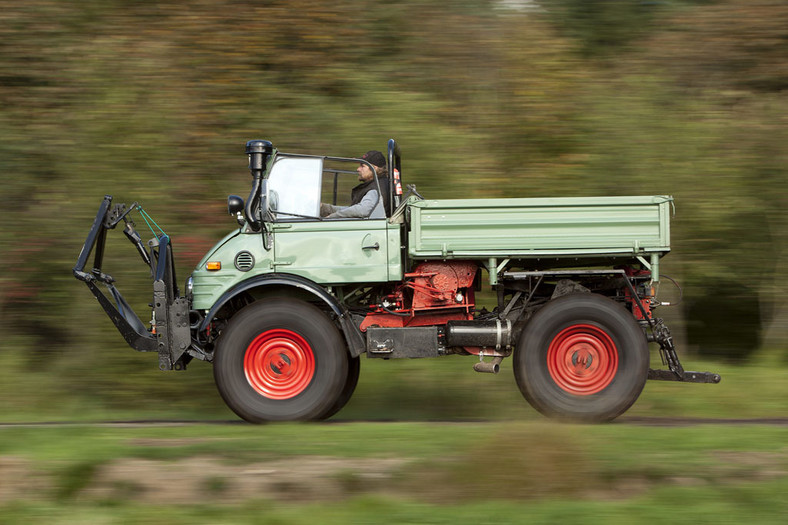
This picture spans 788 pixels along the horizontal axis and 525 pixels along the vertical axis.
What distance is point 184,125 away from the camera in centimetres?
1351

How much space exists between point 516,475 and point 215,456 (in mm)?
2221

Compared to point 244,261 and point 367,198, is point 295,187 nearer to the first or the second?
point 367,198

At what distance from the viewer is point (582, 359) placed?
8430 mm

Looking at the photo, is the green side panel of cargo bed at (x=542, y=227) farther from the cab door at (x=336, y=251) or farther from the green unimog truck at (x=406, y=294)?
the cab door at (x=336, y=251)

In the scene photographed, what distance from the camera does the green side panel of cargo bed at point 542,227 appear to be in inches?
321

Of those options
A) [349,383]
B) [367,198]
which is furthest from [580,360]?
[367,198]

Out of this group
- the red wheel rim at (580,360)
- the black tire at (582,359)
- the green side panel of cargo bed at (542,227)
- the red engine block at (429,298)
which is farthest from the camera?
the red engine block at (429,298)

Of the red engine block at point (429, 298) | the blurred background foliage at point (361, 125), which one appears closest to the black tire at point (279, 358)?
the red engine block at point (429, 298)

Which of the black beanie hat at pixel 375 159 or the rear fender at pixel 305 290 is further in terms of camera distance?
the black beanie hat at pixel 375 159

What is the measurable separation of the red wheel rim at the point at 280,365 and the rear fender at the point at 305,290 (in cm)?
38

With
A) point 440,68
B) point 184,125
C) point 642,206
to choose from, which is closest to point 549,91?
point 440,68

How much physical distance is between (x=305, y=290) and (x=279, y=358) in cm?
65

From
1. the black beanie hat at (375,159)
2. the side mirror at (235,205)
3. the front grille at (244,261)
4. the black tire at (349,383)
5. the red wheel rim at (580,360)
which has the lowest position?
the black tire at (349,383)

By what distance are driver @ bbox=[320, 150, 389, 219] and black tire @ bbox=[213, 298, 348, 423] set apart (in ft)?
3.08
